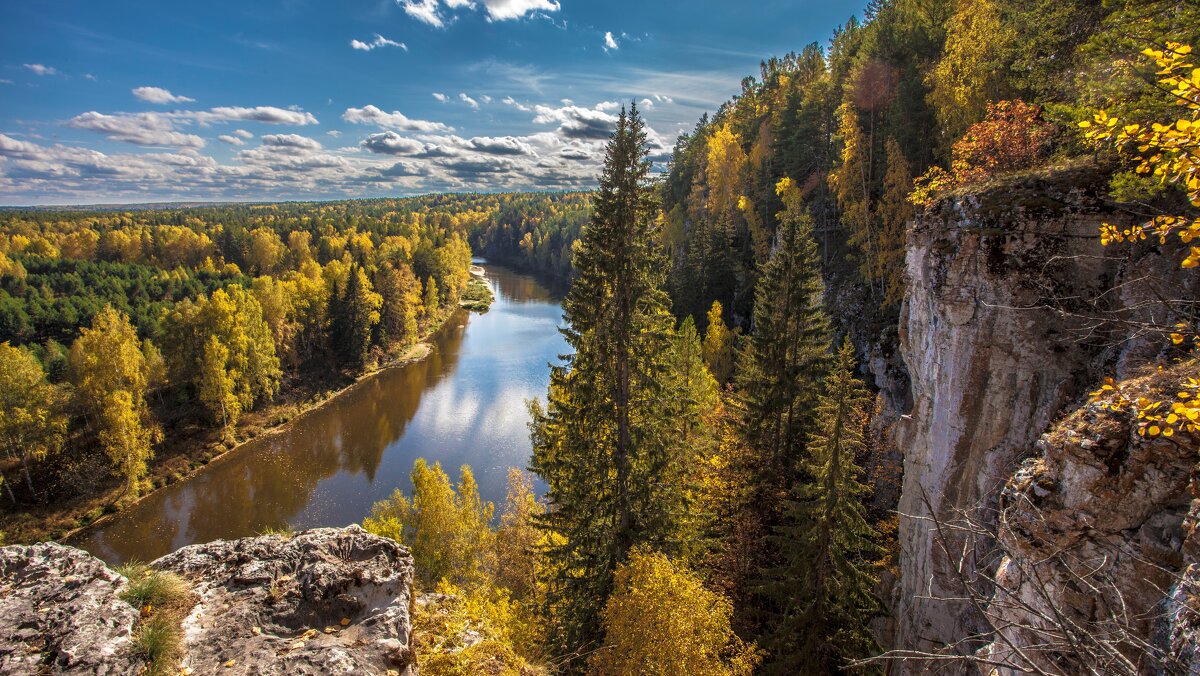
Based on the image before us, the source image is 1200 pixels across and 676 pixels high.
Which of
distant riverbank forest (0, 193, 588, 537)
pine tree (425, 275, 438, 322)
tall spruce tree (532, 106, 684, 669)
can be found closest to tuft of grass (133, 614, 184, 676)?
tall spruce tree (532, 106, 684, 669)

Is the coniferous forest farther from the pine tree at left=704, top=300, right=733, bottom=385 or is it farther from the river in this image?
the river

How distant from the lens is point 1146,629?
4.97 m

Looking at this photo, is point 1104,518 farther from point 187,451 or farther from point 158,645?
point 187,451

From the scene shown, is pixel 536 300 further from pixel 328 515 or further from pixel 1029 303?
pixel 1029 303

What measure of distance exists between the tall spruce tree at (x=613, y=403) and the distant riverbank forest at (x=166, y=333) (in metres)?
26.9

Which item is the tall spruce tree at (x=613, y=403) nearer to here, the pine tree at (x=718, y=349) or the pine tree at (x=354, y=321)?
the pine tree at (x=718, y=349)

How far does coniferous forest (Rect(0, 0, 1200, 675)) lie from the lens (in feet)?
21.2

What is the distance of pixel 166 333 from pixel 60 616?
40.3m

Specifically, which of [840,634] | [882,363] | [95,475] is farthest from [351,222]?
A: [840,634]

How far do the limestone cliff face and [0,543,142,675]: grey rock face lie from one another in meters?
9.36

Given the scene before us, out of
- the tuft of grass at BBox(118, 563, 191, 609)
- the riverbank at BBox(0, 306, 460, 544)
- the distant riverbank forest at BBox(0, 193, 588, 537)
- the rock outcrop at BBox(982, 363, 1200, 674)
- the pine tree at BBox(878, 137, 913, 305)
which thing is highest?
the pine tree at BBox(878, 137, 913, 305)

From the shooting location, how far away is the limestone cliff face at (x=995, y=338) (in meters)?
8.82

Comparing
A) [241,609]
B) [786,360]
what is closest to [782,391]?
[786,360]

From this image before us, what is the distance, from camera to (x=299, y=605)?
5574mm
